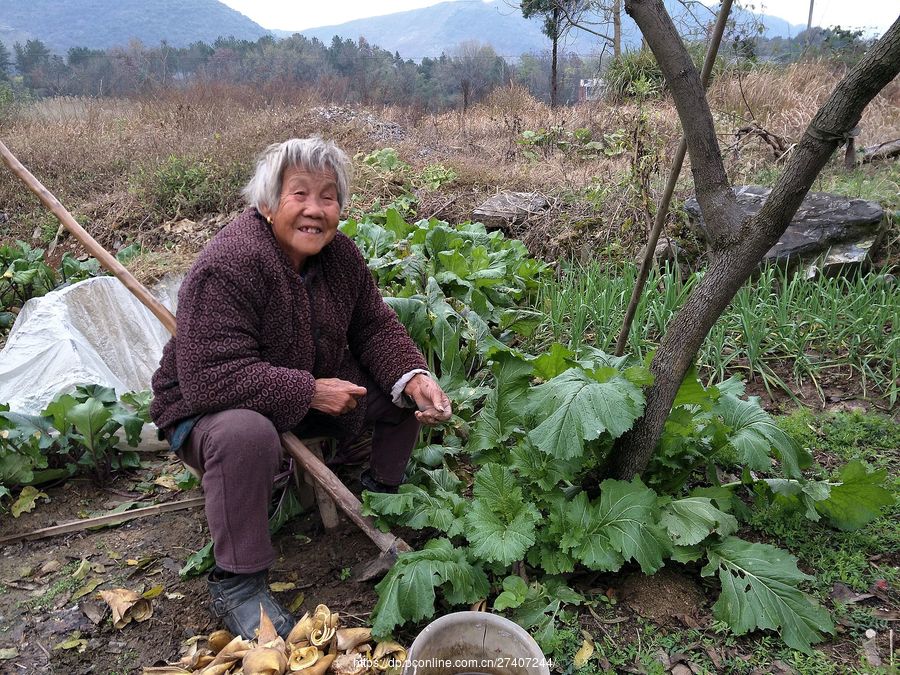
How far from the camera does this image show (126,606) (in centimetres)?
214

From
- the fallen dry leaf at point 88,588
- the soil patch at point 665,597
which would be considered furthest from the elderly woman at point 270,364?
the soil patch at point 665,597

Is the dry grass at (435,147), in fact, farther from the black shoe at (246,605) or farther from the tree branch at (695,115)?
the black shoe at (246,605)

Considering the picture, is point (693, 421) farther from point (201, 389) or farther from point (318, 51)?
point (318, 51)

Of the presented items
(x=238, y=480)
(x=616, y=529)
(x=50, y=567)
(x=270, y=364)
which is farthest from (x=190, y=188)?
(x=616, y=529)

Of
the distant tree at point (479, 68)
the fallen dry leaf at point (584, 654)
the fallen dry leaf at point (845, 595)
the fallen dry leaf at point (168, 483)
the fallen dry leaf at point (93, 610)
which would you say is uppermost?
the distant tree at point (479, 68)

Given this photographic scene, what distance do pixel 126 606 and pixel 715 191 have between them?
240 centimetres

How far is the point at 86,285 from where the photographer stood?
375cm

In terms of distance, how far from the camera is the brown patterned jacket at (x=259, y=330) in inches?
79.3

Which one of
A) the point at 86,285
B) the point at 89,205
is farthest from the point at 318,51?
the point at 86,285

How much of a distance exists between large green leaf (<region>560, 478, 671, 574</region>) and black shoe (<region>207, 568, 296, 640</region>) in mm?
A: 962

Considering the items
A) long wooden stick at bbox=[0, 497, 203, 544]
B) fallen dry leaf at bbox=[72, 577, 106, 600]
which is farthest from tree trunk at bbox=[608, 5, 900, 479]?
fallen dry leaf at bbox=[72, 577, 106, 600]

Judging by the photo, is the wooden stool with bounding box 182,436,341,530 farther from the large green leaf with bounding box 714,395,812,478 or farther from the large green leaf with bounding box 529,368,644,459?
the large green leaf with bounding box 714,395,812,478

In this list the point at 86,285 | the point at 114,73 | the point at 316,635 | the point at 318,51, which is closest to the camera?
the point at 316,635

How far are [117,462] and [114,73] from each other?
64.8ft
